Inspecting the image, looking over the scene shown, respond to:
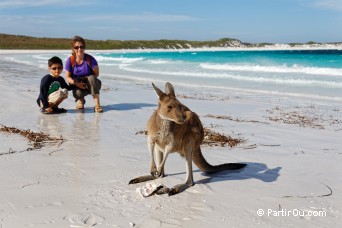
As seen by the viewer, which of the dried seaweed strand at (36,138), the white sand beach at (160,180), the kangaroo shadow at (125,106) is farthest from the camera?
the kangaroo shadow at (125,106)

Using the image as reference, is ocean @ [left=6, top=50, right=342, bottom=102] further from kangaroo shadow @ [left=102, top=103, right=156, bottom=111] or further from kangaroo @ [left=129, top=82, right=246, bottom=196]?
kangaroo @ [left=129, top=82, right=246, bottom=196]

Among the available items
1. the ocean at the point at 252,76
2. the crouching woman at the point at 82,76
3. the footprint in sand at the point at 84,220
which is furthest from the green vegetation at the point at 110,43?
the footprint in sand at the point at 84,220

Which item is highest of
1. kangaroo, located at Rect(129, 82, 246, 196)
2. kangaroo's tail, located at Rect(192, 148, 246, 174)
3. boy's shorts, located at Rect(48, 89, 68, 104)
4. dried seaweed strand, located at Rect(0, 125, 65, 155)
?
kangaroo, located at Rect(129, 82, 246, 196)

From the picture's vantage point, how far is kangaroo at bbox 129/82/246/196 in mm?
3031

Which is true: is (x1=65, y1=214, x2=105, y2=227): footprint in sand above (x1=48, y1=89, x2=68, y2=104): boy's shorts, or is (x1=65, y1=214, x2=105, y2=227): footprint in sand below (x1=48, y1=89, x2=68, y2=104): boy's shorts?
below

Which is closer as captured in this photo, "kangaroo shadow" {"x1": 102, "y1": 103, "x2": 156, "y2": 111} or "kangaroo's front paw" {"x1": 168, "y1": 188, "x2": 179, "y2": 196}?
"kangaroo's front paw" {"x1": 168, "y1": 188, "x2": 179, "y2": 196}

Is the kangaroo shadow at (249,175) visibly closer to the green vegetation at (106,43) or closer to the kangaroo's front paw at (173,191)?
the kangaroo's front paw at (173,191)

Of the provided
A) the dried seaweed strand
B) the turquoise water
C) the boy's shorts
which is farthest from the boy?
the turquoise water

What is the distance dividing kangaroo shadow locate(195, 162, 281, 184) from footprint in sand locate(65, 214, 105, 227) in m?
1.08

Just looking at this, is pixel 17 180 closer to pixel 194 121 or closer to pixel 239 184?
pixel 194 121

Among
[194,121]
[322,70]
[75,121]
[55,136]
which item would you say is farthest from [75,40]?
[322,70]

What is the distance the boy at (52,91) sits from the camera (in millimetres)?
6719

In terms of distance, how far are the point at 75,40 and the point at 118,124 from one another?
1.78m

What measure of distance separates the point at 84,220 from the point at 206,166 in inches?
51.1
